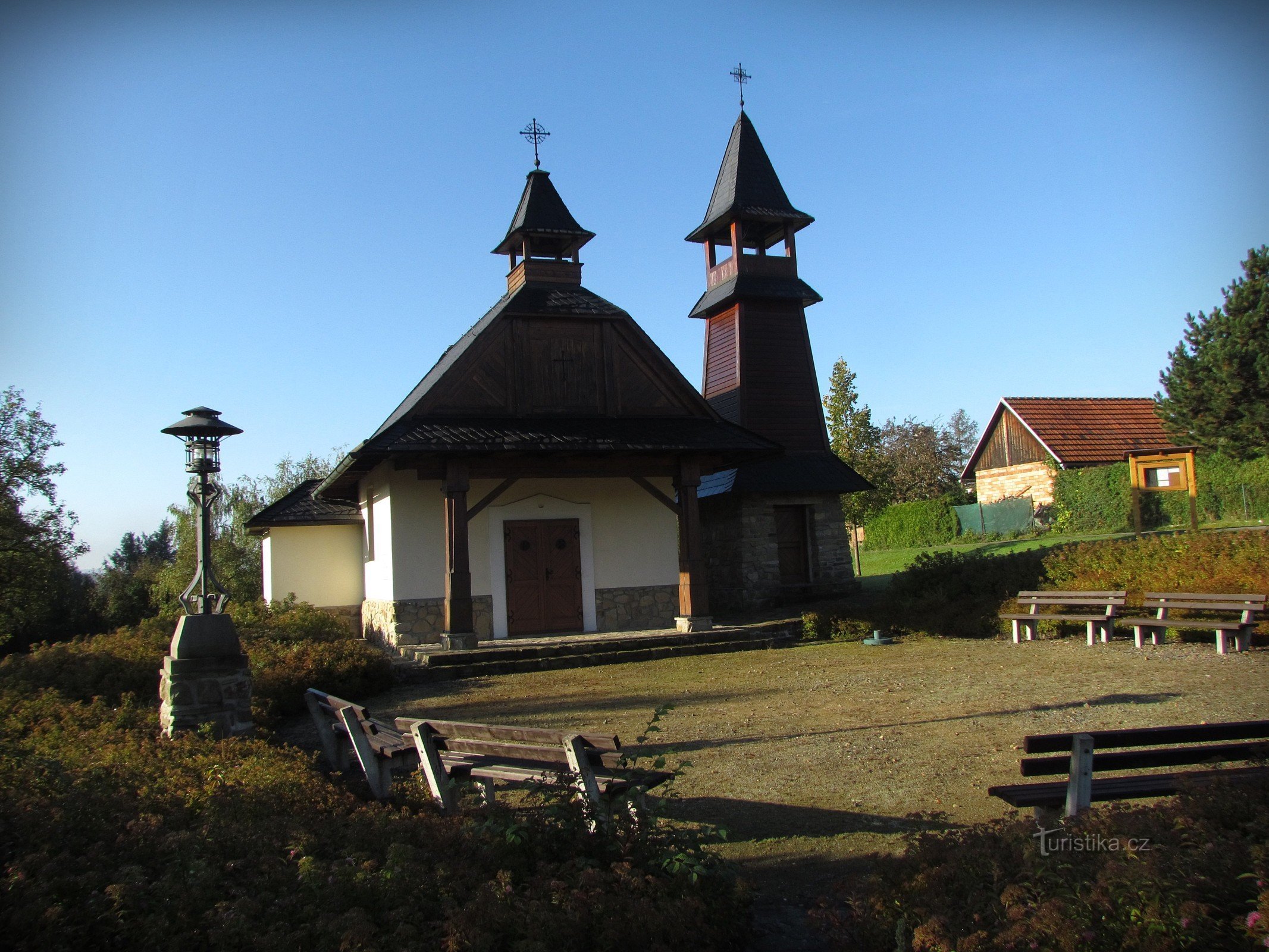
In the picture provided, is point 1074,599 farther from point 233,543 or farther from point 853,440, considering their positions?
point 233,543

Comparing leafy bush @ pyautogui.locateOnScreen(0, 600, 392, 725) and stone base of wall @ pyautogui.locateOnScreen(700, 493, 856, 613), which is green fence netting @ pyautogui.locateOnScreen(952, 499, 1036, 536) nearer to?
stone base of wall @ pyautogui.locateOnScreen(700, 493, 856, 613)

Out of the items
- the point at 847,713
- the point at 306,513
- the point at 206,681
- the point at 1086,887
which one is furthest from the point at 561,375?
the point at 1086,887

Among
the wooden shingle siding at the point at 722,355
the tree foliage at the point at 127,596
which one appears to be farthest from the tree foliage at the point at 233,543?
the wooden shingle siding at the point at 722,355

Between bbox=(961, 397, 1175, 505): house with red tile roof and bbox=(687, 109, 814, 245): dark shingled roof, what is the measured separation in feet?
55.4

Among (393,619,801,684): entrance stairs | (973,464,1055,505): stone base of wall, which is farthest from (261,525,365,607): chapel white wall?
(973,464,1055,505): stone base of wall

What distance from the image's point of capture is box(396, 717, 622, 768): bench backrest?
532 cm

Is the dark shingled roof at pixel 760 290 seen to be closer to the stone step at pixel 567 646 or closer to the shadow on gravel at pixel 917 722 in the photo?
the stone step at pixel 567 646

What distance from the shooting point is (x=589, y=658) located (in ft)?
48.9

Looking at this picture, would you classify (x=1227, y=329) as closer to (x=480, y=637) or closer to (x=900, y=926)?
(x=480, y=637)

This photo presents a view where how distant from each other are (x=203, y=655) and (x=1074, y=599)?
38.3 ft

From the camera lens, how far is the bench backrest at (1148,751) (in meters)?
4.73

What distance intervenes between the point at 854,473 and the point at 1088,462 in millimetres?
16188

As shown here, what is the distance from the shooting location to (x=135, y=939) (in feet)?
12.6

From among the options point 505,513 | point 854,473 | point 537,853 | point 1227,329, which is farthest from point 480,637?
point 1227,329
